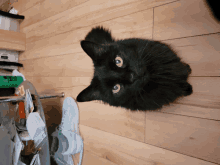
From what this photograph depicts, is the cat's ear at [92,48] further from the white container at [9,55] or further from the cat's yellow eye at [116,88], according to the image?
the white container at [9,55]

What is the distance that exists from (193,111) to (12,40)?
7.44 feet

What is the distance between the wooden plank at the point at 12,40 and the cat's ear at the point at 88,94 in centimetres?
155

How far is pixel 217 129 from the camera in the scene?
82cm

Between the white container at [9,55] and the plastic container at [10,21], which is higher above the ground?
the plastic container at [10,21]

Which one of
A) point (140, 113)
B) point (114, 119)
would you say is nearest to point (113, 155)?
point (114, 119)

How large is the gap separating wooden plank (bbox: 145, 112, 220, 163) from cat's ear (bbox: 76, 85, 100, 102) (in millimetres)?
451

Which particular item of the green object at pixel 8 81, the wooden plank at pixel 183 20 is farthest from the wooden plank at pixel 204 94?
the green object at pixel 8 81

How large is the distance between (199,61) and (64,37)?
133cm

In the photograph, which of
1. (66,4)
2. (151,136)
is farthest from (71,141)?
(66,4)

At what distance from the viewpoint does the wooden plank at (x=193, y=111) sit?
0.83 metres

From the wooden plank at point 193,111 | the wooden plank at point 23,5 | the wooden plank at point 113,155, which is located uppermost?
the wooden plank at point 23,5

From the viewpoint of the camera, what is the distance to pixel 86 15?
52.1 inches

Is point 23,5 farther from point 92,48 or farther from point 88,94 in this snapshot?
point 88,94

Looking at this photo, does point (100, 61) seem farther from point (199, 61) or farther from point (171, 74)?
point (199, 61)
